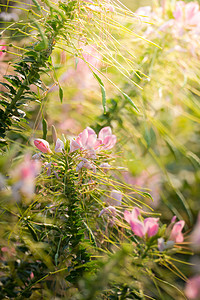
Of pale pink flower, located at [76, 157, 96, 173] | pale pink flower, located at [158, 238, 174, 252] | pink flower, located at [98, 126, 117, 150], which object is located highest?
pink flower, located at [98, 126, 117, 150]

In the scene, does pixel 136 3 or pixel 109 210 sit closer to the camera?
A: pixel 109 210

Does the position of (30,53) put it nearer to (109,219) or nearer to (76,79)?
(109,219)

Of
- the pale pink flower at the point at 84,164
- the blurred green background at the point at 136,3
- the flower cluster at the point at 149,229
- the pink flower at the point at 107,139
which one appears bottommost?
the flower cluster at the point at 149,229

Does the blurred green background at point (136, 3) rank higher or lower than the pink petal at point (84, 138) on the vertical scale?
higher

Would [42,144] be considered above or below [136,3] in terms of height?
below

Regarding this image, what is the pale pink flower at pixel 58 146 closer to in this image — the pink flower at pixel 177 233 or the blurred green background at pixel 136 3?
the pink flower at pixel 177 233

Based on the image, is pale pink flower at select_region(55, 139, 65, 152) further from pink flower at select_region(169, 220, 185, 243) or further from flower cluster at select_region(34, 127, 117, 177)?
pink flower at select_region(169, 220, 185, 243)

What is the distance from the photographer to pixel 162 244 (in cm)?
35

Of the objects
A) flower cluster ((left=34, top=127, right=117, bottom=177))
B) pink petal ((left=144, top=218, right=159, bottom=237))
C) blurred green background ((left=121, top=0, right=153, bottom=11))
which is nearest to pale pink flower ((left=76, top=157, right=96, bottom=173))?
flower cluster ((left=34, top=127, right=117, bottom=177))

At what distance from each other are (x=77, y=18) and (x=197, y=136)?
2.76ft

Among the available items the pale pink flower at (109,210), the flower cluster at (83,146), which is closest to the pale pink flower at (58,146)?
the flower cluster at (83,146)

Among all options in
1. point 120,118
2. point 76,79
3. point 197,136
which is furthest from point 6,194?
point 197,136

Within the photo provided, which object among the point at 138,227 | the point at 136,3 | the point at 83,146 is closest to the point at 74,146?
the point at 83,146

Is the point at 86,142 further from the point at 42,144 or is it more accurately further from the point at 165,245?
the point at 165,245
